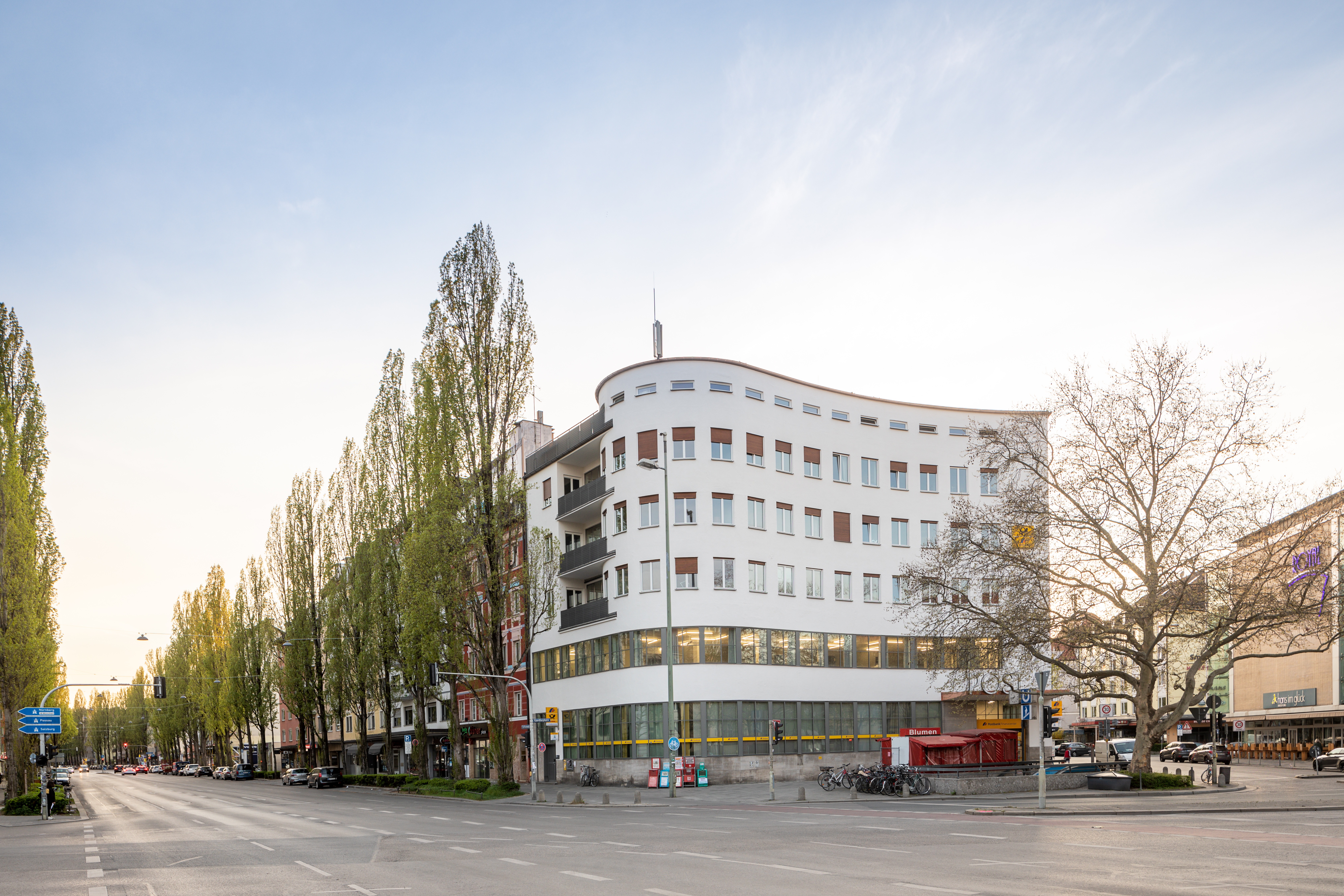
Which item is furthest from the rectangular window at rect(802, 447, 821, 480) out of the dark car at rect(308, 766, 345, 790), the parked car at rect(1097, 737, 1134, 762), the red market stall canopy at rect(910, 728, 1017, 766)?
the dark car at rect(308, 766, 345, 790)

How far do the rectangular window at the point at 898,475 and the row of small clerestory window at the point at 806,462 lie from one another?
0.02 meters

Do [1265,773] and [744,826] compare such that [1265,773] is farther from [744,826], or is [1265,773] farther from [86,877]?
[86,877]

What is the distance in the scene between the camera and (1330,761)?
5809 cm

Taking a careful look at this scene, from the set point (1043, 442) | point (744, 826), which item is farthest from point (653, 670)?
point (744, 826)

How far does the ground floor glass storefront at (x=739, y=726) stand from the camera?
51.2 meters

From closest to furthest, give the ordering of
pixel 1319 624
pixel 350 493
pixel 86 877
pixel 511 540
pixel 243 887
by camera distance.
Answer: pixel 243 887 < pixel 86 877 < pixel 1319 624 < pixel 511 540 < pixel 350 493

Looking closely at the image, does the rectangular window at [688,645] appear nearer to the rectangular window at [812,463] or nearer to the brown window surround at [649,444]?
the brown window surround at [649,444]

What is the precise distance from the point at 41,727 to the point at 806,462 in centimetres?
3623

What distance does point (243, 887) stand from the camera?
1609 centimetres

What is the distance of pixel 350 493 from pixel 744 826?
165 ft

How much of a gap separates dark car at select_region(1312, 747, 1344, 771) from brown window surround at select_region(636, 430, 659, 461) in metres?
38.1

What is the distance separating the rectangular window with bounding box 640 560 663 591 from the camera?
52562mm

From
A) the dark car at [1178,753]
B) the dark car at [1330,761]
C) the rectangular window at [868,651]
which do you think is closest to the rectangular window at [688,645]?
the rectangular window at [868,651]

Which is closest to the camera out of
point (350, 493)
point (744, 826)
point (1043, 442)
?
point (744, 826)
